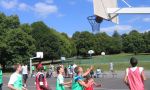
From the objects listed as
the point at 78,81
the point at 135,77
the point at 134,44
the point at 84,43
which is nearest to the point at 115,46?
the point at 134,44

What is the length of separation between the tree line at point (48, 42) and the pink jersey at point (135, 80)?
150 ft

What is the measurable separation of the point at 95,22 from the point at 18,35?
66.1 metres

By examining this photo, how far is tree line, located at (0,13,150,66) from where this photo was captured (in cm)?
8156

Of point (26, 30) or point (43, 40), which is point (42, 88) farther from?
point (43, 40)

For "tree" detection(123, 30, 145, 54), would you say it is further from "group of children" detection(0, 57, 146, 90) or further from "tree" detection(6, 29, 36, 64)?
"group of children" detection(0, 57, 146, 90)

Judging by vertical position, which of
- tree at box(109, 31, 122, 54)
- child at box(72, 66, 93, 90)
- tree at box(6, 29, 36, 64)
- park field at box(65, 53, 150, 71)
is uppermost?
tree at box(109, 31, 122, 54)

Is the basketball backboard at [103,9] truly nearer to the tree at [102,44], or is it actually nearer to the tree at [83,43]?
the tree at [83,43]

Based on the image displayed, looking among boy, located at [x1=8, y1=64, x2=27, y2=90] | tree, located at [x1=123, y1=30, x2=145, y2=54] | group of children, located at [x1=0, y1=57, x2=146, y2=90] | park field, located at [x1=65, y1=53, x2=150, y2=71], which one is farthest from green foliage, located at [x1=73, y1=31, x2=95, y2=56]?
boy, located at [x1=8, y1=64, x2=27, y2=90]

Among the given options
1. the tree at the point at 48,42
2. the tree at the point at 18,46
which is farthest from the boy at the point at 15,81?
the tree at the point at 48,42

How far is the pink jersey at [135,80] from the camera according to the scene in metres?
9.92

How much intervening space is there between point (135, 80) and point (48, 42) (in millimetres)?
107076

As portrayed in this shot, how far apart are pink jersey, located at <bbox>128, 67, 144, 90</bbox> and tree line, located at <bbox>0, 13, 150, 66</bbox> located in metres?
45.7

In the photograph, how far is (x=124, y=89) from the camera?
25031 mm

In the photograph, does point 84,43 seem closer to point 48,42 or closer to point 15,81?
point 48,42
